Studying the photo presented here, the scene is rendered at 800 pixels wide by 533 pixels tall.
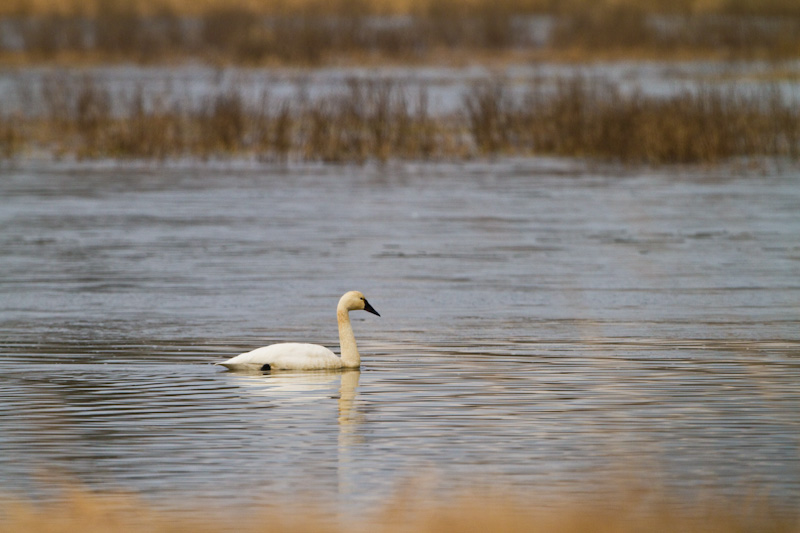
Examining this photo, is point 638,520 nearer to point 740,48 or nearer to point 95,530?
point 95,530

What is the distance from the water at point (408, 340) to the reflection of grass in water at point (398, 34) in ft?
85.3

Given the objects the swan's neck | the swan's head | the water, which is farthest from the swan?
the swan's head

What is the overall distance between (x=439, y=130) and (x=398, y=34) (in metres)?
20.8

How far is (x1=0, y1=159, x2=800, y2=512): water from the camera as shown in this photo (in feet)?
28.3

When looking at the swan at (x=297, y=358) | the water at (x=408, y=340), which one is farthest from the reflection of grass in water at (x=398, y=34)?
the swan at (x=297, y=358)

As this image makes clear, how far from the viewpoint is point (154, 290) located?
54.0 ft

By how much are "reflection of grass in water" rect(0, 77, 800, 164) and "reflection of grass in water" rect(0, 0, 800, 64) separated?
1629cm

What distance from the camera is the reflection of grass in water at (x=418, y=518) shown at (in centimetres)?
698

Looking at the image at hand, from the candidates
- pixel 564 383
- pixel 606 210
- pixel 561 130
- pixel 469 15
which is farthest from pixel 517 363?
pixel 469 15

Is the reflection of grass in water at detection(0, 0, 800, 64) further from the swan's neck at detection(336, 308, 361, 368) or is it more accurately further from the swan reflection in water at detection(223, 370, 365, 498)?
the swan reflection in water at detection(223, 370, 365, 498)

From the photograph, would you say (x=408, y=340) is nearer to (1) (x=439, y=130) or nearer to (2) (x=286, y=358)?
(2) (x=286, y=358)

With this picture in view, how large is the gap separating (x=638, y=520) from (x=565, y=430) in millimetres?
2297

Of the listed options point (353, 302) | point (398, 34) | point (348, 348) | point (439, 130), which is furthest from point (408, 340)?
point (398, 34)

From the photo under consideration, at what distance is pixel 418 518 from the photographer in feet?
23.4
